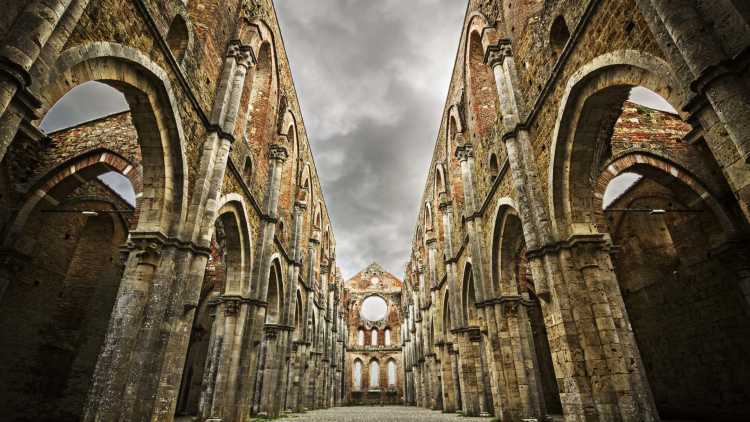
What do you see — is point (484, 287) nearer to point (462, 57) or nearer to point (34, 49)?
point (462, 57)

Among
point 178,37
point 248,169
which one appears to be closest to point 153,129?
point 178,37

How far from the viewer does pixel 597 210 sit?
8.92 meters

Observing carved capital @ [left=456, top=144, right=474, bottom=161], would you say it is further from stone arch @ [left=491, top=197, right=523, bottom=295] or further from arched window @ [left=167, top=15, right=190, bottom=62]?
arched window @ [left=167, top=15, right=190, bottom=62]

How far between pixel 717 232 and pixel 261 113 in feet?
56.2

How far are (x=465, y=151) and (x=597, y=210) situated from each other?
24.0ft

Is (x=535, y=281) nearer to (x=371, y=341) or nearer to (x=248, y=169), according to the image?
(x=248, y=169)

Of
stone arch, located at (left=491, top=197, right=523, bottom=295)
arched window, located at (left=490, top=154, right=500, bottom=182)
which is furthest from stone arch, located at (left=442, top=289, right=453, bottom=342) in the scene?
arched window, located at (left=490, top=154, right=500, bottom=182)

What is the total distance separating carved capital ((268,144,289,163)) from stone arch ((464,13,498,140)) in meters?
8.07

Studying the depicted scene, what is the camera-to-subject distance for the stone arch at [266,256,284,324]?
16516mm

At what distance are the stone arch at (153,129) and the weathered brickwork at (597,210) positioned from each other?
7.99 m

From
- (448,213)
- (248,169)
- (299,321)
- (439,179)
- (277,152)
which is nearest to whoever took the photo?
(248,169)

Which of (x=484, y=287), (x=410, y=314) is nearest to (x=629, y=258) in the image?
(x=484, y=287)

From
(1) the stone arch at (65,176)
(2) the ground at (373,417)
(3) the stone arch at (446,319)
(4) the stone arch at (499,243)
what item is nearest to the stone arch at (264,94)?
(1) the stone arch at (65,176)

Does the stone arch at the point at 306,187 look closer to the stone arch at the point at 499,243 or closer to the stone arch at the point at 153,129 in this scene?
the stone arch at the point at 499,243
